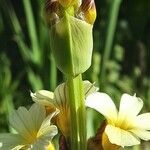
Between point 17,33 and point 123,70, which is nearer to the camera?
point 17,33

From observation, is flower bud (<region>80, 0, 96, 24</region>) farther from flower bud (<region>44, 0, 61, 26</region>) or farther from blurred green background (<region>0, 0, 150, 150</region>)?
blurred green background (<region>0, 0, 150, 150</region>)

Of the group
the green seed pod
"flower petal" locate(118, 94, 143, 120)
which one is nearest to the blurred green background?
"flower petal" locate(118, 94, 143, 120)

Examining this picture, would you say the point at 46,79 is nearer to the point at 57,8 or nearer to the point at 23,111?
the point at 23,111

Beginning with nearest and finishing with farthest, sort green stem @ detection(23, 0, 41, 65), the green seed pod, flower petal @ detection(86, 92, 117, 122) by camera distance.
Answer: the green seed pod → flower petal @ detection(86, 92, 117, 122) → green stem @ detection(23, 0, 41, 65)

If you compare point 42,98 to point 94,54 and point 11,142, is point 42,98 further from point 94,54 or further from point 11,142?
point 94,54

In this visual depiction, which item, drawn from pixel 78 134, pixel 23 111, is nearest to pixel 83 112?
pixel 78 134
